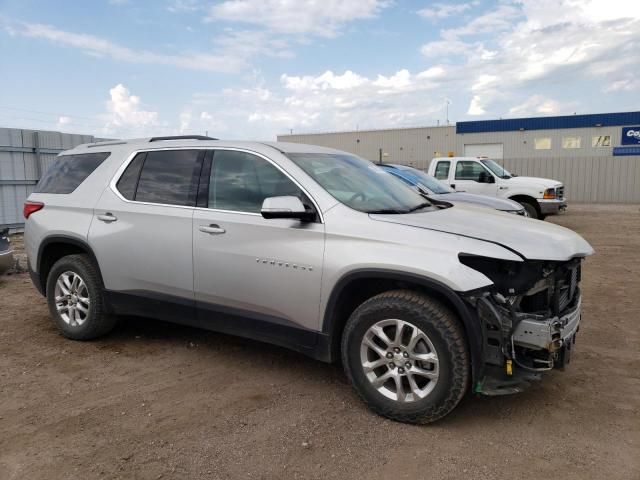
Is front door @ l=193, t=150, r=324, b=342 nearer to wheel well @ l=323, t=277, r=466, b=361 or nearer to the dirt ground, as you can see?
wheel well @ l=323, t=277, r=466, b=361

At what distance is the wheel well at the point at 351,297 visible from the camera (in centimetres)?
346

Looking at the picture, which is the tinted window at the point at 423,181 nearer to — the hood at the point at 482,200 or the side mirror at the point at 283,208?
the hood at the point at 482,200

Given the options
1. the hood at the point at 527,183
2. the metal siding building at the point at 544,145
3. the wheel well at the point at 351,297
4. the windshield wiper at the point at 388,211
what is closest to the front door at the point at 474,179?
the hood at the point at 527,183

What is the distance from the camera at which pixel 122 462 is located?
118 inches

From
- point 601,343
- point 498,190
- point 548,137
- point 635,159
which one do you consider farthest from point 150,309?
point 548,137

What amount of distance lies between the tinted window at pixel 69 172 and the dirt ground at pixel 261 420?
1.49 metres

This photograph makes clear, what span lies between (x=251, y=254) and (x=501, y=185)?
11.6 m

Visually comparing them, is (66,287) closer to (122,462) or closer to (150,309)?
(150,309)

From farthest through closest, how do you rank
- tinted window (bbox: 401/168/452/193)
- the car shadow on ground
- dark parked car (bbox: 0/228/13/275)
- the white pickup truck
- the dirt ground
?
1. the white pickup truck
2. tinted window (bbox: 401/168/452/193)
3. dark parked car (bbox: 0/228/13/275)
4. the car shadow on ground
5. the dirt ground

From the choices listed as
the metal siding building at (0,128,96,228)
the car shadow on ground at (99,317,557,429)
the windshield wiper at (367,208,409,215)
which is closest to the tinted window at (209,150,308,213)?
the windshield wiper at (367,208,409,215)

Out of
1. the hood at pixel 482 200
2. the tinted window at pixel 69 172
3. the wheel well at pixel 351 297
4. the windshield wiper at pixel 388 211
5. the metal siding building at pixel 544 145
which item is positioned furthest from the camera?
the metal siding building at pixel 544 145

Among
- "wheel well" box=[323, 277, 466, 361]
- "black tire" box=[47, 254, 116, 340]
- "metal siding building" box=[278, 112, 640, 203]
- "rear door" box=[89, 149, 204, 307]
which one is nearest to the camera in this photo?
"wheel well" box=[323, 277, 466, 361]

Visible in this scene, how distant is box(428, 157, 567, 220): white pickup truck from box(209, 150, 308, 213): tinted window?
1036 cm

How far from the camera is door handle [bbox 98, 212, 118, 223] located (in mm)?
4581
